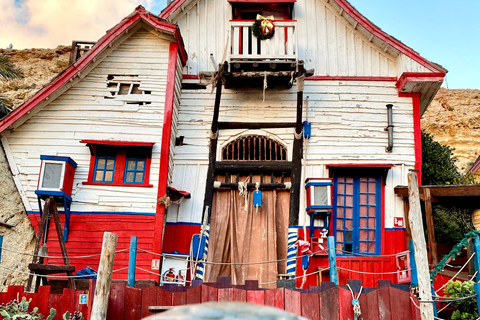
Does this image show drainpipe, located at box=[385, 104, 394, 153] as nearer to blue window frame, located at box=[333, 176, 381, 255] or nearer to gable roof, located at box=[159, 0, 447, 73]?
blue window frame, located at box=[333, 176, 381, 255]

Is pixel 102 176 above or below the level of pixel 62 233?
above

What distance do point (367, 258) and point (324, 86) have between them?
4988mm

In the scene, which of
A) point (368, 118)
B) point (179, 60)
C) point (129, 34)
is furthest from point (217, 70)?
point (368, 118)

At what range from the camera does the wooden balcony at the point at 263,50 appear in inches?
530

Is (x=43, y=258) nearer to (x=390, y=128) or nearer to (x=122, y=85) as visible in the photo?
(x=122, y=85)

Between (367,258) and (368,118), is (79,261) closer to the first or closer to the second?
(367,258)

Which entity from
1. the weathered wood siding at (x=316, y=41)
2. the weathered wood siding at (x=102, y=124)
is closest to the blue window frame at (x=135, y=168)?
the weathered wood siding at (x=102, y=124)

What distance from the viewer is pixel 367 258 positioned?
42.5 ft

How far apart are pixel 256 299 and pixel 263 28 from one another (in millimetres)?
7904

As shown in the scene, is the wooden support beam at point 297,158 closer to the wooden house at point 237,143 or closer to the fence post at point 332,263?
the wooden house at point 237,143

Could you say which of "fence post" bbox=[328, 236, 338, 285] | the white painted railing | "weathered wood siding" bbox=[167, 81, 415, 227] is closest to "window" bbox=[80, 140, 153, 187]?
"weathered wood siding" bbox=[167, 81, 415, 227]

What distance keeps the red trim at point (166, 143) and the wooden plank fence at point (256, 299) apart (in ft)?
12.2

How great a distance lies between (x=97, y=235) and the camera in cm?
1257

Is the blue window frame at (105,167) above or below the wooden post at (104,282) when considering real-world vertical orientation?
above
